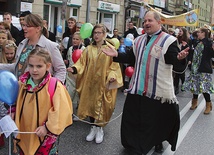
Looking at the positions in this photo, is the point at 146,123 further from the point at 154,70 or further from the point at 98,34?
the point at 98,34

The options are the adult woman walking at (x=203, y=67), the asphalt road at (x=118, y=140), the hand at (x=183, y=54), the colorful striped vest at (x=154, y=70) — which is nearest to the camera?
the hand at (x=183, y=54)

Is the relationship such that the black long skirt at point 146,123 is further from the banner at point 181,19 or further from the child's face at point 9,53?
the banner at point 181,19

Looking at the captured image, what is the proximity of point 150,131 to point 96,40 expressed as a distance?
158 cm

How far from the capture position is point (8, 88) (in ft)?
9.26

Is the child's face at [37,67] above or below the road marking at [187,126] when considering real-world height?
above

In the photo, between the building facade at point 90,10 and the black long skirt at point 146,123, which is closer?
the black long skirt at point 146,123

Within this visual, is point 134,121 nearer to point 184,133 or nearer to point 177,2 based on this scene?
point 184,133

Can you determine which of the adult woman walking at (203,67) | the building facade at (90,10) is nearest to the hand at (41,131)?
the adult woman walking at (203,67)

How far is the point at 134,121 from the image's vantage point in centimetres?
430

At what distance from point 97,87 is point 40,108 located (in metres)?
2.05

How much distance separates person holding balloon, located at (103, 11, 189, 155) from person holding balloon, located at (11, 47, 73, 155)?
4.62 ft

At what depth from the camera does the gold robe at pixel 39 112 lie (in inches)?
112

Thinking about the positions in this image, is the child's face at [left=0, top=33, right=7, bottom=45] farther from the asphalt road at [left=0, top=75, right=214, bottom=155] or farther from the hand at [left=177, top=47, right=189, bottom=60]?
the hand at [left=177, top=47, right=189, bottom=60]

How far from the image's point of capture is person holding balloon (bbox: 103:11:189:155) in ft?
13.1
